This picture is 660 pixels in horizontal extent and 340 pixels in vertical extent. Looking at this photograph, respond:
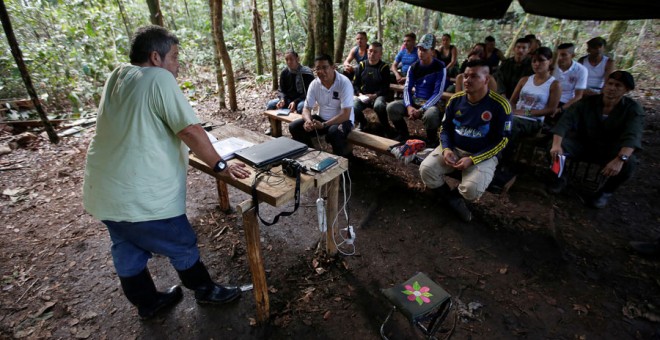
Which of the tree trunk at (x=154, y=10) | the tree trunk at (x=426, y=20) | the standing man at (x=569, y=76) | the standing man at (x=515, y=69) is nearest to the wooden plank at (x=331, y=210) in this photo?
the standing man at (x=569, y=76)

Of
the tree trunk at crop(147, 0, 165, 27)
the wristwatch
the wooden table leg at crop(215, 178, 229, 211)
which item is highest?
the tree trunk at crop(147, 0, 165, 27)

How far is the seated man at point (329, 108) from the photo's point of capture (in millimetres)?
4219

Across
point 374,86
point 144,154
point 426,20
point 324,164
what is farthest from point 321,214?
point 426,20

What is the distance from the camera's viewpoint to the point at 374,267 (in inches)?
116

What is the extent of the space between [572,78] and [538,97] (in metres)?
0.94

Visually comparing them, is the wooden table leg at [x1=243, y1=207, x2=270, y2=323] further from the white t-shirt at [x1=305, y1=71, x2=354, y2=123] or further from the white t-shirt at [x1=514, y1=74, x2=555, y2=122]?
the white t-shirt at [x1=514, y1=74, x2=555, y2=122]

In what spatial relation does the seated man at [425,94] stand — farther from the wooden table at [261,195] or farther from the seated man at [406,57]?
the wooden table at [261,195]

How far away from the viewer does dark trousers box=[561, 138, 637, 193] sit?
11.6 ft

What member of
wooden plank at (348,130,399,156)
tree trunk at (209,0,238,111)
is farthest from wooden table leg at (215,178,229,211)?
tree trunk at (209,0,238,111)

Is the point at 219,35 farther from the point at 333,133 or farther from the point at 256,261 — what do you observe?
the point at 256,261

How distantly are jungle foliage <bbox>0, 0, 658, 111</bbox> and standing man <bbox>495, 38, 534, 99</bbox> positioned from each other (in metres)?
4.00

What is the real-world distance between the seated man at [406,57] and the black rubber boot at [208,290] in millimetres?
5316

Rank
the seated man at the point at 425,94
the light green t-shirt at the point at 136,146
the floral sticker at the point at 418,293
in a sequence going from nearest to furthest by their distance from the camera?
the light green t-shirt at the point at 136,146
the floral sticker at the point at 418,293
the seated man at the point at 425,94

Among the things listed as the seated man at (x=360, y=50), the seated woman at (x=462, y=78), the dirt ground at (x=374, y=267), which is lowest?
the dirt ground at (x=374, y=267)
